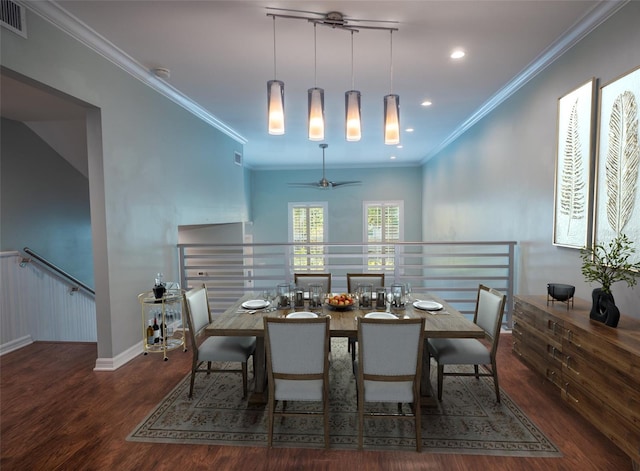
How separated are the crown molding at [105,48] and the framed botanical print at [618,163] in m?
4.12

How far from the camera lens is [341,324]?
94.4 inches

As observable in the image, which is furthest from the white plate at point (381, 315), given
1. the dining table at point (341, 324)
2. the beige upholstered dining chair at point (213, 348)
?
the beige upholstered dining chair at point (213, 348)

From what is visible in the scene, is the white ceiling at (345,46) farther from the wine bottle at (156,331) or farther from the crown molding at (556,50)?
the wine bottle at (156,331)

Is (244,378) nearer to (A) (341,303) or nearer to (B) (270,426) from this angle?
(B) (270,426)

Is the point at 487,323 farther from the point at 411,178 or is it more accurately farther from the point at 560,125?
the point at 411,178

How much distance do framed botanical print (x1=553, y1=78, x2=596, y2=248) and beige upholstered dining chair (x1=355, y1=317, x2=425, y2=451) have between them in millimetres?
1879

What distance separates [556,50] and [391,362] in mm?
3184

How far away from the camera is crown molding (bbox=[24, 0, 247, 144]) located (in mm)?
2516

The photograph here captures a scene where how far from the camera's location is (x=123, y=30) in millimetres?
2830

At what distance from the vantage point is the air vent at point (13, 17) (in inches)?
87.9

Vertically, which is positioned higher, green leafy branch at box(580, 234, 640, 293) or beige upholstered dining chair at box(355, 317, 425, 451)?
green leafy branch at box(580, 234, 640, 293)

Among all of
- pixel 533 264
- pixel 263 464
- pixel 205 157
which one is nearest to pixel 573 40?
pixel 533 264

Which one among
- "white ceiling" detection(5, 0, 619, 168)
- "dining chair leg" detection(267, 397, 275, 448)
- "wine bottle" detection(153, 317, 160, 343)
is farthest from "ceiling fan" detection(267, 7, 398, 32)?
"wine bottle" detection(153, 317, 160, 343)

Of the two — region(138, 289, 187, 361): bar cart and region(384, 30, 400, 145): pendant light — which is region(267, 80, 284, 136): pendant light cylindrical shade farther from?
region(138, 289, 187, 361): bar cart
